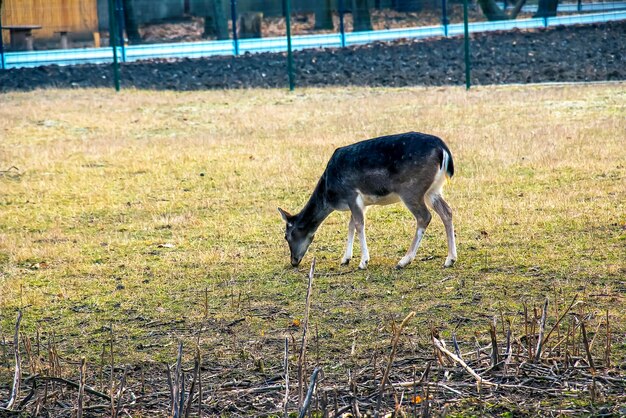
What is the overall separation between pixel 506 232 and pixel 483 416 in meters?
4.52

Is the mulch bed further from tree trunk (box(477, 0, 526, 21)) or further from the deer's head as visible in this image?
the deer's head

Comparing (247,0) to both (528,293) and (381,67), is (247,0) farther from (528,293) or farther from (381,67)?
(528,293)

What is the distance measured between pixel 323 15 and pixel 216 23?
4.43m

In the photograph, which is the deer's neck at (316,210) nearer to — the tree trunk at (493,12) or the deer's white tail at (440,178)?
the deer's white tail at (440,178)

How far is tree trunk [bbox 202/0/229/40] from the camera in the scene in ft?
106

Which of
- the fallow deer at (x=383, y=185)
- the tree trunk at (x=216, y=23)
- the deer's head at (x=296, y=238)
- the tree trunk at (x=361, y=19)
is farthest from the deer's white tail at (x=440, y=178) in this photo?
the tree trunk at (x=216, y=23)

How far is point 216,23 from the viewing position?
1281 inches

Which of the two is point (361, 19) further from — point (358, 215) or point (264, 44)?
point (358, 215)

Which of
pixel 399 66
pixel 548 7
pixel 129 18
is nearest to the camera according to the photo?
pixel 399 66

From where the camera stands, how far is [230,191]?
1240 centimetres

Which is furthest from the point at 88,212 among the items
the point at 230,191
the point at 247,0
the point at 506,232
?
the point at 247,0

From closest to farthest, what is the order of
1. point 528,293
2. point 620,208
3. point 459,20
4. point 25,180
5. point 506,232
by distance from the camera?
1. point 528,293
2. point 506,232
3. point 620,208
4. point 25,180
5. point 459,20

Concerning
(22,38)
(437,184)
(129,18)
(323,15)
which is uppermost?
(129,18)

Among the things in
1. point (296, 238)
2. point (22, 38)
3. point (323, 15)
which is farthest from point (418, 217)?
point (323, 15)
